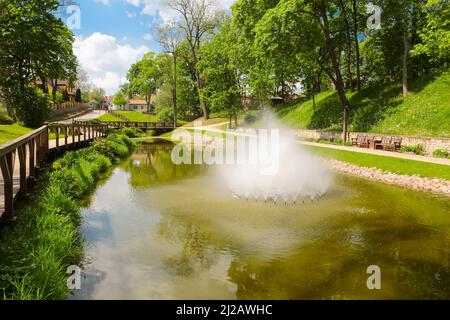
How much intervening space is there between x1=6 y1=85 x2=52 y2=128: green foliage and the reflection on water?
22.3 m

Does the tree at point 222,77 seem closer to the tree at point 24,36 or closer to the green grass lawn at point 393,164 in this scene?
the tree at point 24,36

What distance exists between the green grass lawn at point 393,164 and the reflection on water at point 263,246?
2387mm

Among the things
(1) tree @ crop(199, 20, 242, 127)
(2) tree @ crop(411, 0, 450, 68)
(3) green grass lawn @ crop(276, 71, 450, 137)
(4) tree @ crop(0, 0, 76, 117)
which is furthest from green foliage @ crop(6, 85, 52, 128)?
(2) tree @ crop(411, 0, 450, 68)

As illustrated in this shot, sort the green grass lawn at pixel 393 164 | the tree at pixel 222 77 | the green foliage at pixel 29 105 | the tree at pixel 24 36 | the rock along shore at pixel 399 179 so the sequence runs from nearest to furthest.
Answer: the rock along shore at pixel 399 179, the green grass lawn at pixel 393 164, the green foliage at pixel 29 105, the tree at pixel 24 36, the tree at pixel 222 77

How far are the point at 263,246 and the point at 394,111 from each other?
24.9 meters

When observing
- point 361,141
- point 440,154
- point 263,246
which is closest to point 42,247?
point 263,246

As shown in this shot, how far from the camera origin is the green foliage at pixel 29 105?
32.0m

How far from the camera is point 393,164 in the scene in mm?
18812

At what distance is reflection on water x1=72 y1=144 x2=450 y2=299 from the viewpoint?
6.62 metres

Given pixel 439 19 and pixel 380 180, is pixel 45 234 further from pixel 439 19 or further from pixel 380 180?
pixel 439 19

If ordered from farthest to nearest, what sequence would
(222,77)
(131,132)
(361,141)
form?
1. (131,132)
2. (222,77)
3. (361,141)

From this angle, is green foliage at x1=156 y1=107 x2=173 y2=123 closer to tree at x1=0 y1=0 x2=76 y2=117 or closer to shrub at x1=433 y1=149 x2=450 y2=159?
tree at x1=0 y1=0 x2=76 y2=117

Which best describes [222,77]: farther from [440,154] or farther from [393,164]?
[393,164]

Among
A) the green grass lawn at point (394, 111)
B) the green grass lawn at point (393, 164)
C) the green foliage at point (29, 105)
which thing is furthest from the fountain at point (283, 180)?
the green foliage at point (29, 105)
